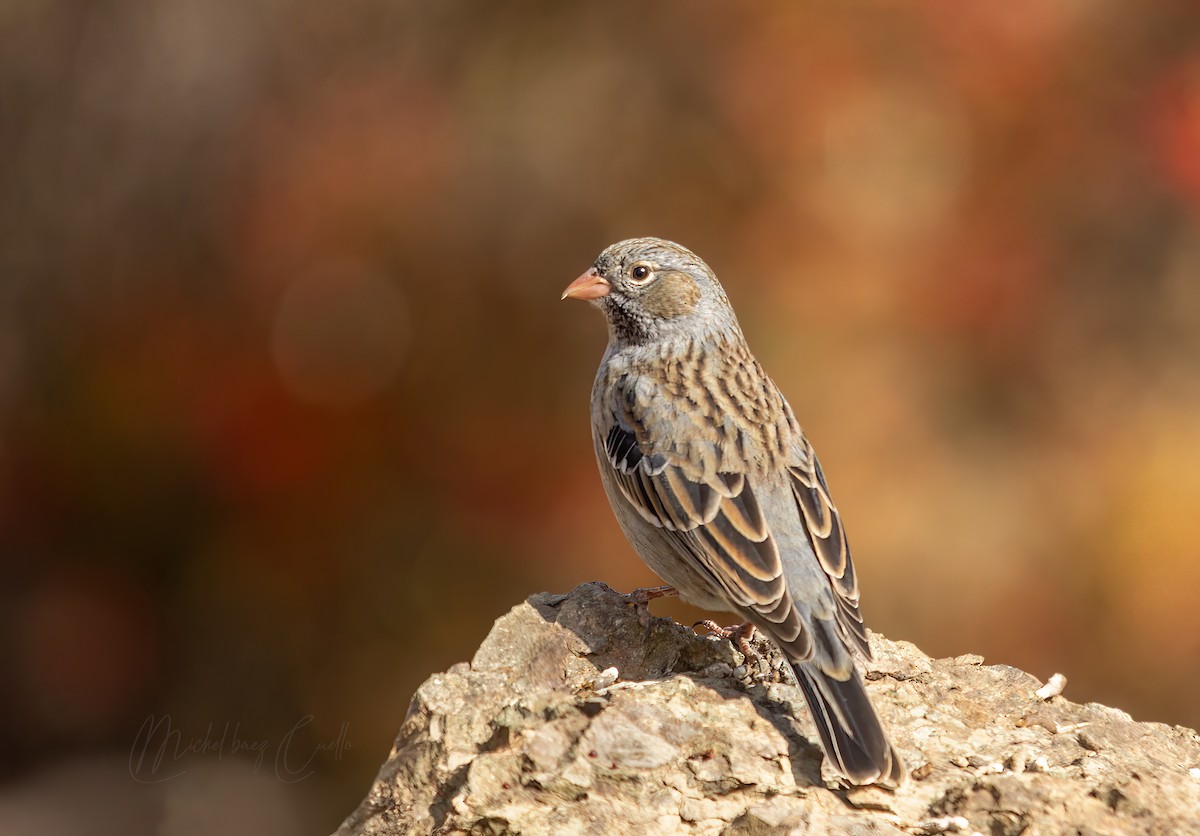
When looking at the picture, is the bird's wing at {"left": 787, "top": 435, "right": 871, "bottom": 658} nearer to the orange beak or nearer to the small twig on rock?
the small twig on rock

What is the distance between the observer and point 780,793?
15.3 feet

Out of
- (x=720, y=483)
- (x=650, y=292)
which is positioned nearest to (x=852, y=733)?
(x=720, y=483)

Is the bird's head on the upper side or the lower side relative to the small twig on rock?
upper

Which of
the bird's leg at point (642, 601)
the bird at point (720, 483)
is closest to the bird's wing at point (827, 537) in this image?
the bird at point (720, 483)

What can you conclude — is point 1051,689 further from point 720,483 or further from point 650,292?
point 650,292

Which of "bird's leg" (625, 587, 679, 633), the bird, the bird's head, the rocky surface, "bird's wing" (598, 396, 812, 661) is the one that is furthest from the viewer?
the bird's head

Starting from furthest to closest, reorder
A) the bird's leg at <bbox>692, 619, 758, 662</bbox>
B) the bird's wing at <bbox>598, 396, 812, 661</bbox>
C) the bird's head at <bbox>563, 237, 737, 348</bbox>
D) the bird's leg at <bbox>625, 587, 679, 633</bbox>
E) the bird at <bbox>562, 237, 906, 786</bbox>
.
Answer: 1. the bird's head at <bbox>563, 237, 737, 348</bbox>
2. the bird's leg at <bbox>692, 619, 758, 662</bbox>
3. the bird's leg at <bbox>625, 587, 679, 633</bbox>
4. the bird's wing at <bbox>598, 396, 812, 661</bbox>
5. the bird at <bbox>562, 237, 906, 786</bbox>

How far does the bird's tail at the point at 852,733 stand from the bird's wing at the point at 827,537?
0.43 m

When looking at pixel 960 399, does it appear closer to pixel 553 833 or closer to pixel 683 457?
pixel 683 457

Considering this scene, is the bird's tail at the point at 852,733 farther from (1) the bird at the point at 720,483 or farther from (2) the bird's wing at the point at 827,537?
(2) the bird's wing at the point at 827,537

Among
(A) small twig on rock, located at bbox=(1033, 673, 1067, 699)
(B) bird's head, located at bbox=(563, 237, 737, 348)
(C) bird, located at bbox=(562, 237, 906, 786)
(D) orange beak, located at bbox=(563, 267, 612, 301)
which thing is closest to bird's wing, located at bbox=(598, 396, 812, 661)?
(C) bird, located at bbox=(562, 237, 906, 786)

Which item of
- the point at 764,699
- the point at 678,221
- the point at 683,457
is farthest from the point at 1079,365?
the point at 764,699

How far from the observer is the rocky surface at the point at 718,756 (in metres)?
4.56

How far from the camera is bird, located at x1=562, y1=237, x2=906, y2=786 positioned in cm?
508
